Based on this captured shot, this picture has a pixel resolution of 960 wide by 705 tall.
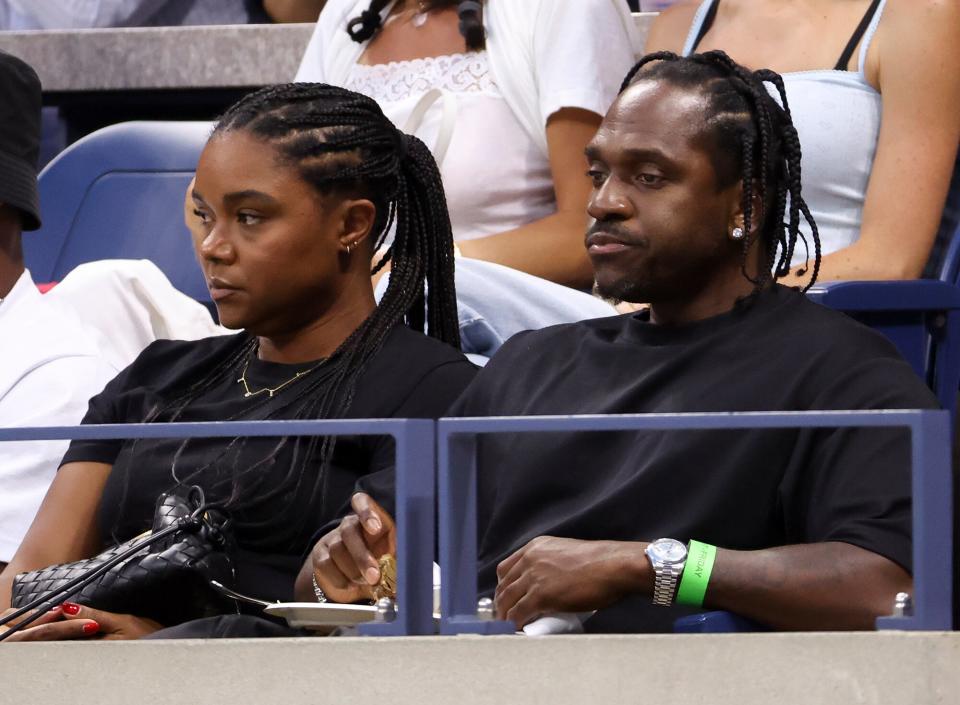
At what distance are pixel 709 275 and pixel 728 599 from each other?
1.45ft

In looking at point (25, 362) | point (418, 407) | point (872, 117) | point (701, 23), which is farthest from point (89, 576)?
point (701, 23)

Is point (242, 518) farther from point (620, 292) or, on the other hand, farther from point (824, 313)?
point (824, 313)

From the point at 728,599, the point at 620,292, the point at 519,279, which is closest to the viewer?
the point at 728,599

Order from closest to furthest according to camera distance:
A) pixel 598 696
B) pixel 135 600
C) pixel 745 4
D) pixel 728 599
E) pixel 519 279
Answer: pixel 598 696 < pixel 728 599 < pixel 135 600 < pixel 519 279 < pixel 745 4

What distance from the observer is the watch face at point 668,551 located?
1.54m

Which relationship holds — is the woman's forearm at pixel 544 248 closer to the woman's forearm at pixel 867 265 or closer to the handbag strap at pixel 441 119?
the handbag strap at pixel 441 119

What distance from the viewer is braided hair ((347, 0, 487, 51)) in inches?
110

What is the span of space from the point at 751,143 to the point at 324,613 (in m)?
0.76

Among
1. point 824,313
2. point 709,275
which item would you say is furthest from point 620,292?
point 824,313

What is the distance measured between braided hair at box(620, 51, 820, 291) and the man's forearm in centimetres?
40

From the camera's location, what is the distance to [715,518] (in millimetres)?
1625

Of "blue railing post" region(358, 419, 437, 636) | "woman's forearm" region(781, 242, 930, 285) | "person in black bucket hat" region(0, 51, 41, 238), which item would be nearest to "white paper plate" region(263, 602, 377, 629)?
"blue railing post" region(358, 419, 437, 636)

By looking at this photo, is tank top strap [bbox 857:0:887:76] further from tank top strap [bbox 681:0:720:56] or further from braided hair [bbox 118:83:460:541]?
braided hair [bbox 118:83:460:541]

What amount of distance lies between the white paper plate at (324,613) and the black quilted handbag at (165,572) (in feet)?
0.75
